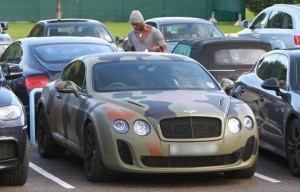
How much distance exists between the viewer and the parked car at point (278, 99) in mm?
11312

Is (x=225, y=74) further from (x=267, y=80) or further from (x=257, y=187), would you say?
(x=257, y=187)

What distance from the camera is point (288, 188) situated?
10.4 metres

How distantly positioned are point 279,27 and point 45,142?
11532mm

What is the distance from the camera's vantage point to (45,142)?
41.7ft

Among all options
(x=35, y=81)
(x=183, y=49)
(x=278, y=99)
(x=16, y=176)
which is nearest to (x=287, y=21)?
(x=183, y=49)

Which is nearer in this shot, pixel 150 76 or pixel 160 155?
pixel 160 155

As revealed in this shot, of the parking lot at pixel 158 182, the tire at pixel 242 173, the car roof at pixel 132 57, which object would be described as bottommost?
the parking lot at pixel 158 182

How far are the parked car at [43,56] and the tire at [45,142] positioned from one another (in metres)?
1.61

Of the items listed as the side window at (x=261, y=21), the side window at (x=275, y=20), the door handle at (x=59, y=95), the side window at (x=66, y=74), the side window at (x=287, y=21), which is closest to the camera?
the door handle at (x=59, y=95)

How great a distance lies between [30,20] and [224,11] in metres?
11.1

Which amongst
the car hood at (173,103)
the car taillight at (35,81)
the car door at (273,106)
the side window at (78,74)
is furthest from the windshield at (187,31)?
the car hood at (173,103)

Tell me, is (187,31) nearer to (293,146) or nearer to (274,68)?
(274,68)

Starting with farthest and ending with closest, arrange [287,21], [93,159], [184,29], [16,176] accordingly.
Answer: [184,29]
[287,21]
[93,159]
[16,176]

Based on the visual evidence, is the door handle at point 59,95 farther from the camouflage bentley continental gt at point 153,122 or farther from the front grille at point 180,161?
the front grille at point 180,161
